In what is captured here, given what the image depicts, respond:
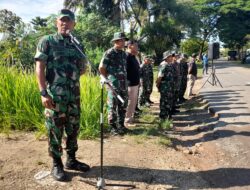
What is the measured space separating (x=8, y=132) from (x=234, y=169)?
3834mm

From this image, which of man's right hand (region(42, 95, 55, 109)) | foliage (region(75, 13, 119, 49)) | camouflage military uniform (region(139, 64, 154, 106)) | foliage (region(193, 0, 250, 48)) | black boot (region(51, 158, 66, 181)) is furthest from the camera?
foliage (region(193, 0, 250, 48))

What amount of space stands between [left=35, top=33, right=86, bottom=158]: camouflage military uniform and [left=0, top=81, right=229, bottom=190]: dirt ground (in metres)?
0.51

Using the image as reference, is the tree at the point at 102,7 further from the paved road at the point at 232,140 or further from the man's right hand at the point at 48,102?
the man's right hand at the point at 48,102

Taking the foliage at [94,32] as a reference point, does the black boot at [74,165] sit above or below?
below

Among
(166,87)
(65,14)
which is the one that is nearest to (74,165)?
(65,14)

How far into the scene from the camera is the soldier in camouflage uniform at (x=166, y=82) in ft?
25.5

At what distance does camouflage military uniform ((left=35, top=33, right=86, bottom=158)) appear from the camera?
4.04 meters

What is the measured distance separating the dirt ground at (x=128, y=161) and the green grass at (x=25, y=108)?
245 millimetres

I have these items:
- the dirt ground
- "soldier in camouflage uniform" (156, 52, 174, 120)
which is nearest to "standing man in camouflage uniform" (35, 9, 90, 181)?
the dirt ground

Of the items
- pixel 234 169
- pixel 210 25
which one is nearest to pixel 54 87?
pixel 234 169

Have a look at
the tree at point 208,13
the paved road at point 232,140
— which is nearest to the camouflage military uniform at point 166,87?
the paved road at point 232,140

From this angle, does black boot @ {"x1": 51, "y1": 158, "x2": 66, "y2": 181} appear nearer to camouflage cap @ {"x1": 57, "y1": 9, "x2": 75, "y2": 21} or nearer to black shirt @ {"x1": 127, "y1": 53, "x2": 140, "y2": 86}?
camouflage cap @ {"x1": 57, "y1": 9, "x2": 75, "y2": 21}

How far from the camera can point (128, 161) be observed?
4996 mm

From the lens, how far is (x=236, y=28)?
146 ft
